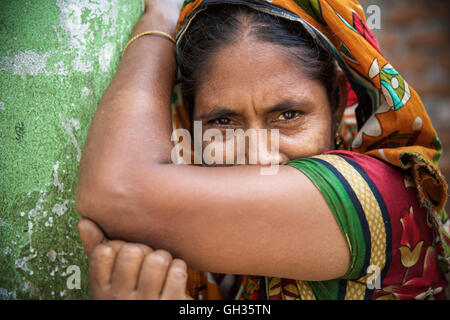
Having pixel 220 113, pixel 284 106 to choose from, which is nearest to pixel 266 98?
pixel 284 106

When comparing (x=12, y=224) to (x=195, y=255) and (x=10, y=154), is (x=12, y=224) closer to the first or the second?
(x=10, y=154)

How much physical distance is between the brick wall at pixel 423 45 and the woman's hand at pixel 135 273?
3346 mm

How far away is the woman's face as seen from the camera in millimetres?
1228

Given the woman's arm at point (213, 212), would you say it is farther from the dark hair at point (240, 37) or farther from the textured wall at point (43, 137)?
the dark hair at point (240, 37)

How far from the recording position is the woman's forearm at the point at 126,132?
91 centimetres

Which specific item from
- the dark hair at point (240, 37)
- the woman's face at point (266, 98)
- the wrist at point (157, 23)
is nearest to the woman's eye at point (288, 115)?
the woman's face at point (266, 98)

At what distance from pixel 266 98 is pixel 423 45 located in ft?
9.44

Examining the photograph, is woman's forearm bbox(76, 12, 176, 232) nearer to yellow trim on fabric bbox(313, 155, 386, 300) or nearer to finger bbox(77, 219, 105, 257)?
finger bbox(77, 219, 105, 257)

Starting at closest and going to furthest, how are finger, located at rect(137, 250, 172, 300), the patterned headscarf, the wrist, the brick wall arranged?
finger, located at rect(137, 250, 172, 300)
the patterned headscarf
the wrist
the brick wall

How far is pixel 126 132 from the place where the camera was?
0.97m

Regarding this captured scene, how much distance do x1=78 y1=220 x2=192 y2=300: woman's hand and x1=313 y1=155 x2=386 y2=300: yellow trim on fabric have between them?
50 centimetres

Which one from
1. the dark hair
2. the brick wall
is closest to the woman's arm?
the dark hair

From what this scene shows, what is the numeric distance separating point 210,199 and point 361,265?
0.47 metres
